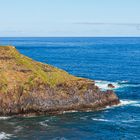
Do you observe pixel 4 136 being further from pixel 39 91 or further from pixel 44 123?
pixel 39 91

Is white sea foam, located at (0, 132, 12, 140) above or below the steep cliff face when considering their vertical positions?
below

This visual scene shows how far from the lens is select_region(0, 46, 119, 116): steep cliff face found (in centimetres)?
8525

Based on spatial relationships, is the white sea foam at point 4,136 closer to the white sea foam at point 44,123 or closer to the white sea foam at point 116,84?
the white sea foam at point 44,123

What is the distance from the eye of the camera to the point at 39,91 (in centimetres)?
8850

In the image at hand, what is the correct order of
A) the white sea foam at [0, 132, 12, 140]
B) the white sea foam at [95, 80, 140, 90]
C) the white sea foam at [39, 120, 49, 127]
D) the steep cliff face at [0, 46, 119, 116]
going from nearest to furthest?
the white sea foam at [0, 132, 12, 140], the white sea foam at [39, 120, 49, 127], the steep cliff face at [0, 46, 119, 116], the white sea foam at [95, 80, 140, 90]

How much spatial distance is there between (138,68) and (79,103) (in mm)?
82319

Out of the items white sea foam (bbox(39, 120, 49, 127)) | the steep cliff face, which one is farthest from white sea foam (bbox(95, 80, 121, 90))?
white sea foam (bbox(39, 120, 49, 127))

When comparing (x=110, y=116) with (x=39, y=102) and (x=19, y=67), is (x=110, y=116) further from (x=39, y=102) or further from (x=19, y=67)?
(x=19, y=67)

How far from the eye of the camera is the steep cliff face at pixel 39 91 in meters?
85.2

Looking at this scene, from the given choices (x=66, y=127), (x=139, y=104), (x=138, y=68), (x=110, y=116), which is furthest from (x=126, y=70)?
(x=66, y=127)

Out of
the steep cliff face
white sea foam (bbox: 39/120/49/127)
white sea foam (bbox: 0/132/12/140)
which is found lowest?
white sea foam (bbox: 0/132/12/140)

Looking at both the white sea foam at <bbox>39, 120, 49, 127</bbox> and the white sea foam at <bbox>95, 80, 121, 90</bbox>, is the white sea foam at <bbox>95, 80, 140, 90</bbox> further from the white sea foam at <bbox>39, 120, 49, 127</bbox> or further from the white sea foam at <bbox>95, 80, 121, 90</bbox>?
the white sea foam at <bbox>39, 120, 49, 127</bbox>

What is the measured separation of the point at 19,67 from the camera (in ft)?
312

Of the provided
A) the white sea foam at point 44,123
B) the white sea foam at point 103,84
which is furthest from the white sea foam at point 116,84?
the white sea foam at point 44,123
